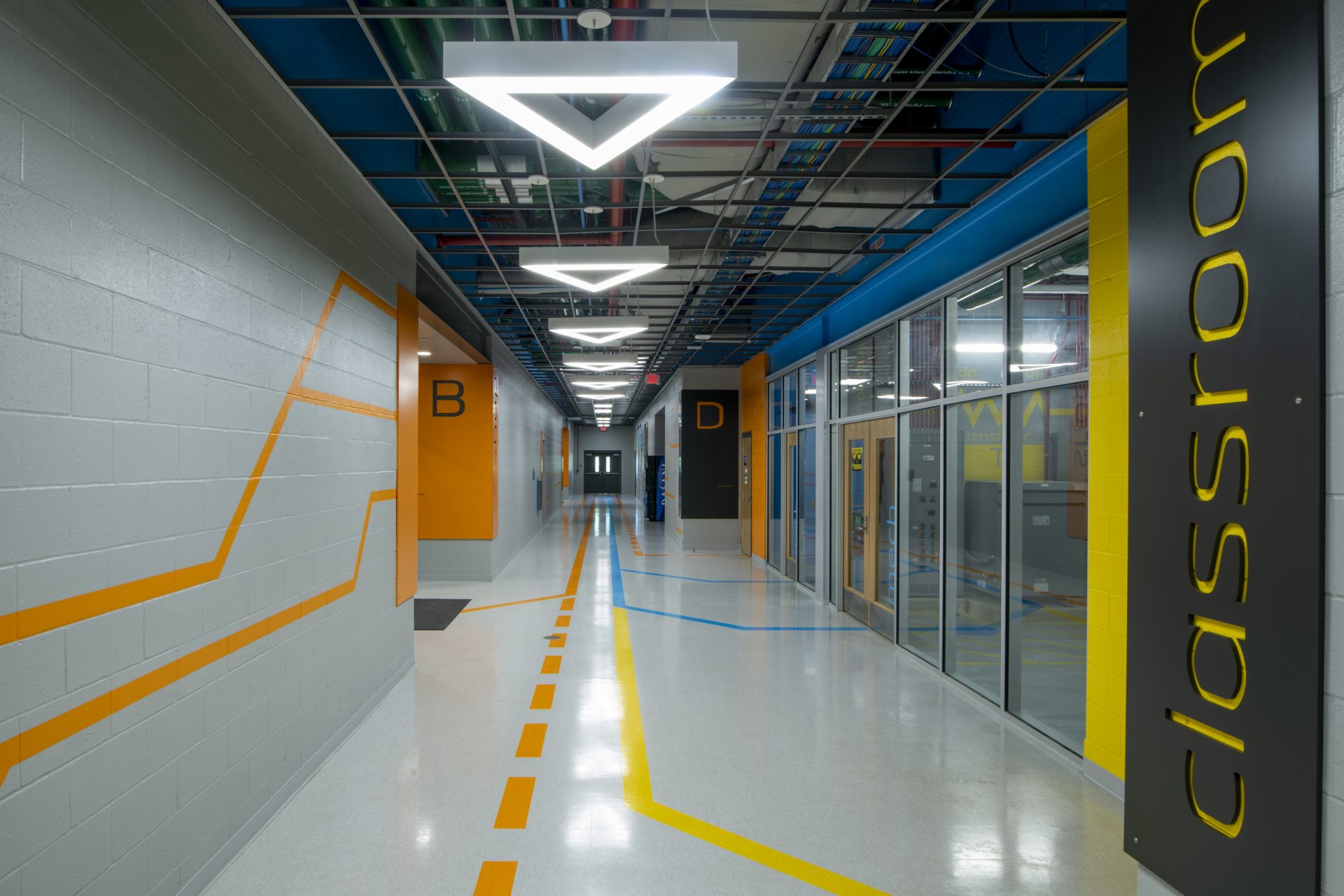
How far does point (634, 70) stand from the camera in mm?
2150

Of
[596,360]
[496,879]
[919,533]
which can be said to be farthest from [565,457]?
[496,879]

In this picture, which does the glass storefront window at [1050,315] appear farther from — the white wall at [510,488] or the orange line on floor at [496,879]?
the white wall at [510,488]

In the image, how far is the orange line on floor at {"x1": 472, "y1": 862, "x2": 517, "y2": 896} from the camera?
8.44ft

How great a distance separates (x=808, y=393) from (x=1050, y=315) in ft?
16.8

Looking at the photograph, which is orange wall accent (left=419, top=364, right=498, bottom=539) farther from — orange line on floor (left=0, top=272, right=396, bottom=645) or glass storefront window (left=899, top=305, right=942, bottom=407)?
glass storefront window (left=899, top=305, right=942, bottom=407)

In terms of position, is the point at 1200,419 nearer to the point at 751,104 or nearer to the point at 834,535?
the point at 751,104

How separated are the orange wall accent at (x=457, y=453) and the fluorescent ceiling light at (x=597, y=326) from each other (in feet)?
9.48

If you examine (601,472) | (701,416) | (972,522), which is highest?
(701,416)

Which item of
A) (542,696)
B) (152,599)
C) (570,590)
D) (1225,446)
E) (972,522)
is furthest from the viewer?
(570,590)

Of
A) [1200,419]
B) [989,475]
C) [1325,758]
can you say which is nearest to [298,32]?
[1200,419]

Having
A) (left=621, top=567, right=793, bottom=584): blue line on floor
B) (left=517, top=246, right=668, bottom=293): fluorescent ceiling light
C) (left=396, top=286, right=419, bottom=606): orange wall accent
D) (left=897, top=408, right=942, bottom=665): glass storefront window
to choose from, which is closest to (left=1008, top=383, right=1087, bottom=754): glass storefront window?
(left=897, top=408, right=942, bottom=665): glass storefront window

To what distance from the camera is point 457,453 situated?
9.22 meters

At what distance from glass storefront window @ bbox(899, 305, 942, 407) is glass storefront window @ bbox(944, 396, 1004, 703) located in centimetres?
42

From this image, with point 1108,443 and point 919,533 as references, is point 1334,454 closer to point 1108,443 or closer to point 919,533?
point 1108,443
